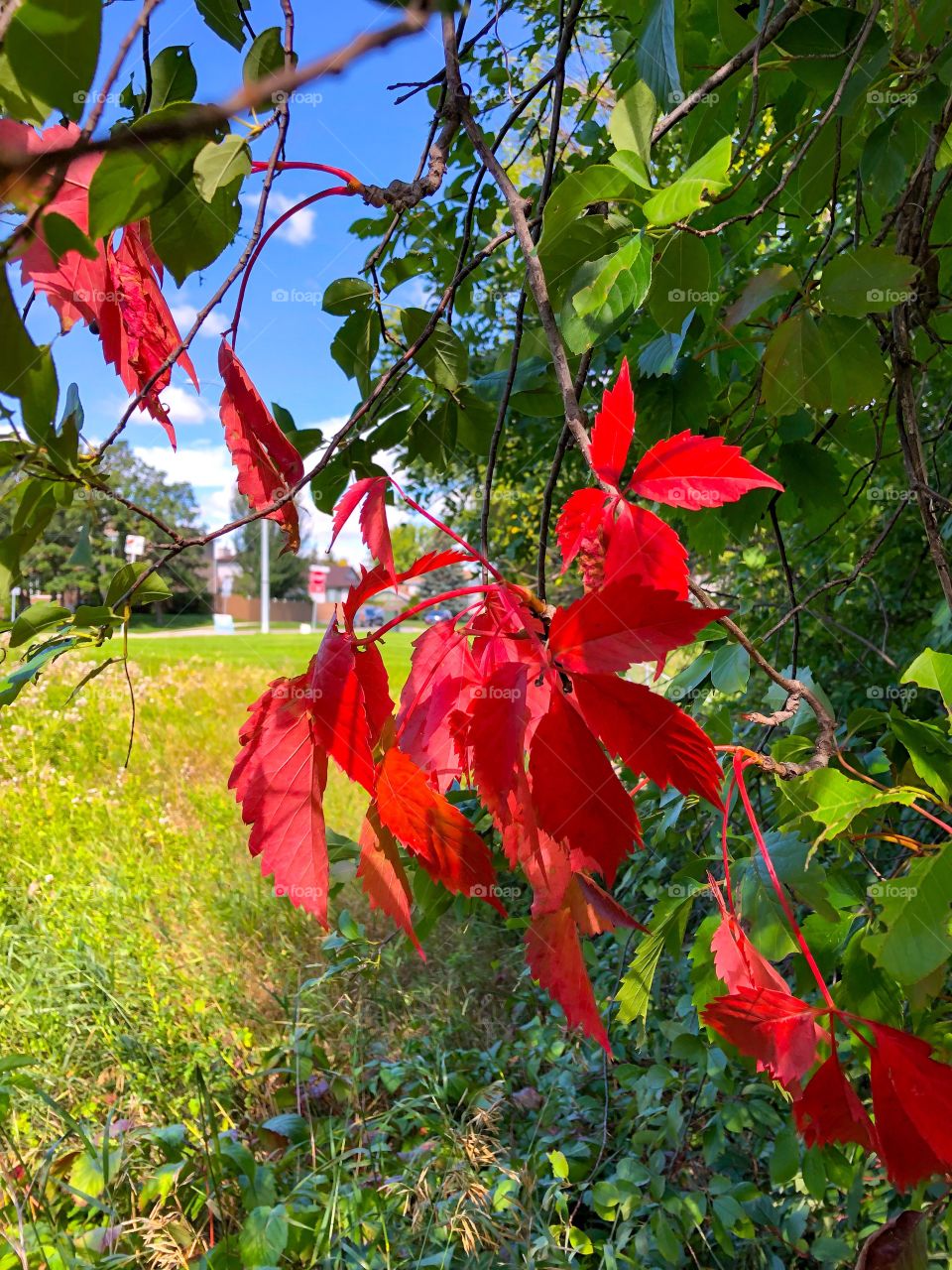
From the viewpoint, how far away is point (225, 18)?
1.91ft

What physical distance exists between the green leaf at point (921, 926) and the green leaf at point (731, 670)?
0.21 m

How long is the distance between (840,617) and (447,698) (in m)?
2.43

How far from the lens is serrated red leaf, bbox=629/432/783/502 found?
342 mm

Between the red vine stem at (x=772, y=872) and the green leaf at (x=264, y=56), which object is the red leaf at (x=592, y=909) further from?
the green leaf at (x=264, y=56)

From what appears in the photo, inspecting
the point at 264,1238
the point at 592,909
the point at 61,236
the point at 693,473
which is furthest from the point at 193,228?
the point at 264,1238

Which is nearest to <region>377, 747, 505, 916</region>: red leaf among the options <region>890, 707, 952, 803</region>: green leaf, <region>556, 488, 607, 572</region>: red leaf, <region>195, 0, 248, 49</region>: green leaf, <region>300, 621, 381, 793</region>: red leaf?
<region>300, 621, 381, 793</region>: red leaf

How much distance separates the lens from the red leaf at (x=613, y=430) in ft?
1.03

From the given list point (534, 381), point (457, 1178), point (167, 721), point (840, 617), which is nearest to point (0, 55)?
point (534, 381)

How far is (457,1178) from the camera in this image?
4.04 ft

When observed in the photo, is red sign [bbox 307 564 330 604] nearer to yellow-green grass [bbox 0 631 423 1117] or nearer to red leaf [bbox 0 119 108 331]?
yellow-green grass [bbox 0 631 423 1117]

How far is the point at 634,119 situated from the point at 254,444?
0.28 m

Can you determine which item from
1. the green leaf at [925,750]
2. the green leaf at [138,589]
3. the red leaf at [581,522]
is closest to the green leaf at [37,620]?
the green leaf at [138,589]

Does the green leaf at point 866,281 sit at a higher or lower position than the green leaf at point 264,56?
lower

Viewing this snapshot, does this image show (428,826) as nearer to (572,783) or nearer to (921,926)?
(572,783)
